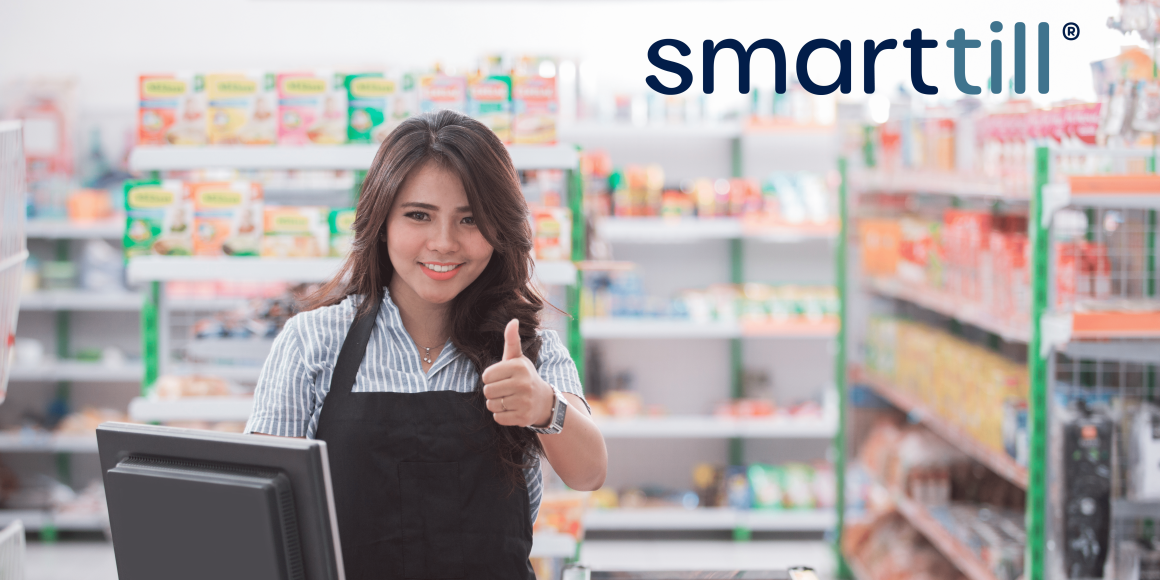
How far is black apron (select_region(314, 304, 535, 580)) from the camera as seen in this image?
1.57 metres

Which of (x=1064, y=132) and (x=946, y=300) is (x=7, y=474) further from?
(x=1064, y=132)

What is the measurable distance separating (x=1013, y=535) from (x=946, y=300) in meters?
0.85

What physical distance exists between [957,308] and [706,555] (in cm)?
233

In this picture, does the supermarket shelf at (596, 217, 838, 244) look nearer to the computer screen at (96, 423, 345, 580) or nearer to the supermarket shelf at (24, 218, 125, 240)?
the supermarket shelf at (24, 218, 125, 240)

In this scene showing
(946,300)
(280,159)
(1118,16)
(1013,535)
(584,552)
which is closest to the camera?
(1118,16)

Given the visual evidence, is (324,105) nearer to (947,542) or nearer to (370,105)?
(370,105)

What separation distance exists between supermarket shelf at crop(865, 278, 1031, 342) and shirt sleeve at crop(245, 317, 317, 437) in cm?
207

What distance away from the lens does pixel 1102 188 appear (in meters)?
2.49

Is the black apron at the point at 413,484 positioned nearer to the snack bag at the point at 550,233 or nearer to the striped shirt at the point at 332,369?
the striped shirt at the point at 332,369

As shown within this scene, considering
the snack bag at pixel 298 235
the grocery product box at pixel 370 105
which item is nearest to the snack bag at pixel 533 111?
the grocery product box at pixel 370 105

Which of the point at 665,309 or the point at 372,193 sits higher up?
the point at 372,193

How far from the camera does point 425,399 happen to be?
1.61m

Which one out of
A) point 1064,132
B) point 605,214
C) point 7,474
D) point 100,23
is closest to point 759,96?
point 605,214

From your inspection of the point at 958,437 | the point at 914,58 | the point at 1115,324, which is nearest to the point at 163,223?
the point at 914,58
